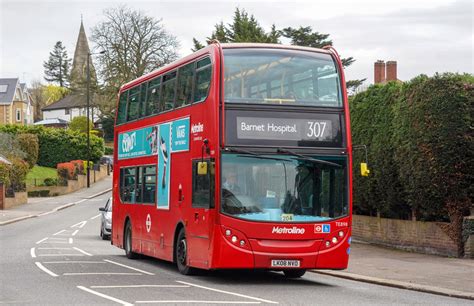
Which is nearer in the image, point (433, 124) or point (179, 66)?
point (179, 66)

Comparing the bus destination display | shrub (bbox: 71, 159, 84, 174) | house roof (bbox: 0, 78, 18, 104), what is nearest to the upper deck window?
the bus destination display

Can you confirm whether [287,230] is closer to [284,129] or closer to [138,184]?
[284,129]

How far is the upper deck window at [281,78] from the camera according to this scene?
16.6 metres

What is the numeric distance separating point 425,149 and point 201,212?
8.36m

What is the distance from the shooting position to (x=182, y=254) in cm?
1861

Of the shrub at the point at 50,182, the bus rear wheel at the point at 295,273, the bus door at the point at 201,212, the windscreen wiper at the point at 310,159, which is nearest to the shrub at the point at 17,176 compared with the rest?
the shrub at the point at 50,182

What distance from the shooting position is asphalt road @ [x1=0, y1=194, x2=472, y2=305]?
13742 mm

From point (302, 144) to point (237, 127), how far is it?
126cm

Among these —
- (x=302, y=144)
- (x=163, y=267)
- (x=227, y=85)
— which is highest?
(x=227, y=85)

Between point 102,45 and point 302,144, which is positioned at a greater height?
point 102,45

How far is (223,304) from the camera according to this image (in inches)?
509

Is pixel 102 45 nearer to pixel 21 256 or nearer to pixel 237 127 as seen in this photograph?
pixel 21 256

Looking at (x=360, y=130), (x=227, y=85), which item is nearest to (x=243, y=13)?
(x=360, y=130)

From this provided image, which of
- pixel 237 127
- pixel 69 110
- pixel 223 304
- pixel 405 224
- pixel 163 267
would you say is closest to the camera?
pixel 223 304
